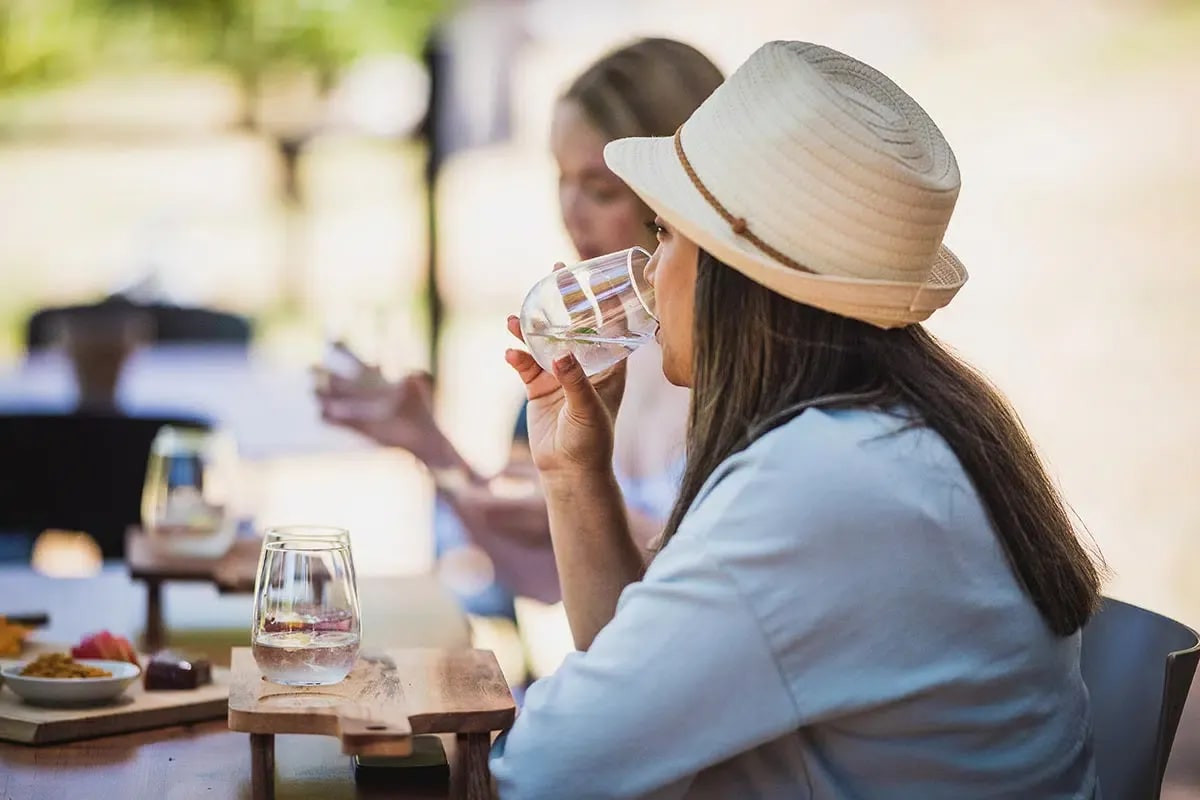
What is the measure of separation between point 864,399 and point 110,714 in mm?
783

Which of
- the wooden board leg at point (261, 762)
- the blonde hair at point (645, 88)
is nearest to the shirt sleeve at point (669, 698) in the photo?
the wooden board leg at point (261, 762)

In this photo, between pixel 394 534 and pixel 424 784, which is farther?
pixel 394 534

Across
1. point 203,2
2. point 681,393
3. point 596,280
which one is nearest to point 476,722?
point 596,280

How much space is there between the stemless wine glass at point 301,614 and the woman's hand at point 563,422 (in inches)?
14.7

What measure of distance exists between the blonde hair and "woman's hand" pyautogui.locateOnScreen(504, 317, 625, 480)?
2.27 ft

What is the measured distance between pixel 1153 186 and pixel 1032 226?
0.39m

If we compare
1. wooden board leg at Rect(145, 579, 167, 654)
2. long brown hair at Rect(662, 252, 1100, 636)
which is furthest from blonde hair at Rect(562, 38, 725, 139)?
long brown hair at Rect(662, 252, 1100, 636)

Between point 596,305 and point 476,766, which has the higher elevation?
point 596,305

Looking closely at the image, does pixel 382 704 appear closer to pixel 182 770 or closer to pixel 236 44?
pixel 182 770

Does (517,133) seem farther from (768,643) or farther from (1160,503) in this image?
(768,643)

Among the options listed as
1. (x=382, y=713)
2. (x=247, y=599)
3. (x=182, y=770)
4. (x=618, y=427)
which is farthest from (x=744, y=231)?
(x=618, y=427)

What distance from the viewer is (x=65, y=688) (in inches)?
A: 58.5

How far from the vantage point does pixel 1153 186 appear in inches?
195

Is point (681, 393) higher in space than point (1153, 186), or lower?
lower
